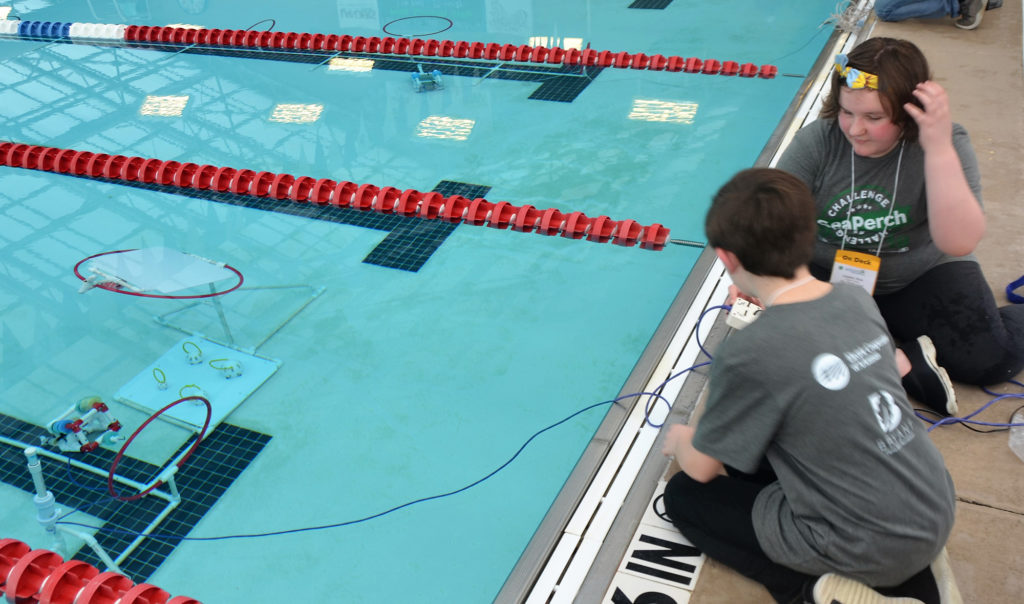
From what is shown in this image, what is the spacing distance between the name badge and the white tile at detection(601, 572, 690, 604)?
1.04 meters

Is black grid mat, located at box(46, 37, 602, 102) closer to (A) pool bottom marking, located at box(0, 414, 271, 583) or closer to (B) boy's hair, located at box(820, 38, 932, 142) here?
(A) pool bottom marking, located at box(0, 414, 271, 583)

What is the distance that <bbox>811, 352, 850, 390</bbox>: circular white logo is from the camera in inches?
51.8

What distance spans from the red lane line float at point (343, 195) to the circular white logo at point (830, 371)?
2.09m

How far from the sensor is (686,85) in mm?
5875

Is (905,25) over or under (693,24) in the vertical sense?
over

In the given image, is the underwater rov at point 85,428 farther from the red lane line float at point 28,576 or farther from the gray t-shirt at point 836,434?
the gray t-shirt at point 836,434

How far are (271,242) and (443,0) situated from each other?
5002 mm

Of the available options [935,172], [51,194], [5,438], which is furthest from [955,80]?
[51,194]

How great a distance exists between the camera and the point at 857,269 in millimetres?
2170

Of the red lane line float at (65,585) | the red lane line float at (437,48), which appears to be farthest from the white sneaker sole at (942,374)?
the red lane line float at (437,48)

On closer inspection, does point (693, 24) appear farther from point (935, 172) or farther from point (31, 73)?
point (31, 73)

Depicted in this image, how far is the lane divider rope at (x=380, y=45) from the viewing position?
18.5ft

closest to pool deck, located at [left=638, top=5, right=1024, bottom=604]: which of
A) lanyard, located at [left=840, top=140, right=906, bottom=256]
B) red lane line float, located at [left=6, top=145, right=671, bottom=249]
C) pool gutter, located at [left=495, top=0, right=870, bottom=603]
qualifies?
pool gutter, located at [left=495, top=0, right=870, bottom=603]

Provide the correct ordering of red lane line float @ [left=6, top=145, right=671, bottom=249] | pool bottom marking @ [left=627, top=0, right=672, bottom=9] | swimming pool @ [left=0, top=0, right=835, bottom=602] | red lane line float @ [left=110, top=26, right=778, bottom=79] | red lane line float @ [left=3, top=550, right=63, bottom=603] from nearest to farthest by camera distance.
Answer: red lane line float @ [left=3, top=550, right=63, bottom=603]
swimming pool @ [left=0, top=0, right=835, bottom=602]
red lane line float @ [left=6, top=145, right=671, bottom=249]
red lane line float @ [left=110, top=26, right=778, bottom=79]
pool bottom marking @ [left=627, top=0, right=672, bottom=9]
